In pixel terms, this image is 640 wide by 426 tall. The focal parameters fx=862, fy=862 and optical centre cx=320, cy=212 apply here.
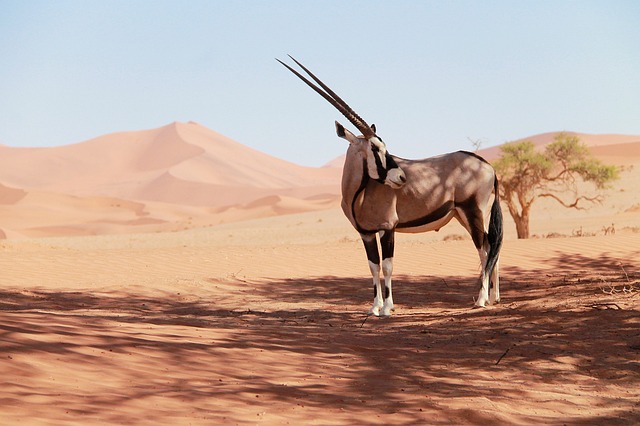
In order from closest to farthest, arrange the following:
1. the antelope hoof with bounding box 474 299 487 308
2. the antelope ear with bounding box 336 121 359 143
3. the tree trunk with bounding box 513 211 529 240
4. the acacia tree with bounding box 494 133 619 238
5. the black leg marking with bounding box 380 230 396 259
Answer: the antelope ear with bounding box 336 121 359 143
the black leg marking with bounding box 380 230 396 259
the antelope hoof with bounding box 474 299 487 308
the tree trunk with bounding box 513 211 529 240
the acacia tree with bounding box 494 133 619 238

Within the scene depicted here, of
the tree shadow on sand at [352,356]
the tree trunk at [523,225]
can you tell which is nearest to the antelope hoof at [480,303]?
the tree shadow on sand at [352,356]

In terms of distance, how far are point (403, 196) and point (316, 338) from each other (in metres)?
2.74

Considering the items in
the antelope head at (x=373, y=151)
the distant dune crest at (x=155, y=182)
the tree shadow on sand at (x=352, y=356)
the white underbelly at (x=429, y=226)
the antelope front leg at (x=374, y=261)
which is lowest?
the tree shadow on sand at (x=352, y=356)

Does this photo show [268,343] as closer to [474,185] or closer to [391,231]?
[391,231]

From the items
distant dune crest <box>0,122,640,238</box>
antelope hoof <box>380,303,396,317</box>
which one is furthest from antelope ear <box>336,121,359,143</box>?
distant dune crest <box>0,122,640,238</box>

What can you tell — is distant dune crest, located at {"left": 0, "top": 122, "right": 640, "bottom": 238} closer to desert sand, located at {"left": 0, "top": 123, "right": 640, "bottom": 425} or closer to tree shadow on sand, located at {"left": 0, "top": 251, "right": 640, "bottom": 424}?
desert sand, located at {"left": 0, "top": 123, "right": 640, "bottom": 425}

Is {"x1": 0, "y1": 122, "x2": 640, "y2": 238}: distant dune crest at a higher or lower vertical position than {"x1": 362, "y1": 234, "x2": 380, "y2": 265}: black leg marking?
higher

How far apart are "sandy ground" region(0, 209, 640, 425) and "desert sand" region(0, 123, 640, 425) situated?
3cm

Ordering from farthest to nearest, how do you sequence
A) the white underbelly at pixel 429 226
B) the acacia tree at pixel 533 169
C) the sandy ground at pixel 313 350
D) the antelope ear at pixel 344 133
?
the acacia tree at pixel 533 169 → the white underbelly at pixel 429 226 → the antelope ear at pixel 344 133 → the sandy ground at pixel 313 350

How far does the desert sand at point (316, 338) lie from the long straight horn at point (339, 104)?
7.66ft

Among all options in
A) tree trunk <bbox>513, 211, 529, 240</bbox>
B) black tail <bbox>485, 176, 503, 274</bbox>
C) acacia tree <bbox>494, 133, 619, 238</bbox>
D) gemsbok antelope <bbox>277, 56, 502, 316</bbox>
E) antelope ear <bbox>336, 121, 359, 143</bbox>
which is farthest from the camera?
acacia tree <bbox>494, 133, 619, 238</bbox>

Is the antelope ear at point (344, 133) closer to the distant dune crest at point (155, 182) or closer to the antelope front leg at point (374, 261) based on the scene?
the antelope front leg at point (374, 261)

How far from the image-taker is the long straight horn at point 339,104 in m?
10.5

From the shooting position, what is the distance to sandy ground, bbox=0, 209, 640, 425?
564cm
